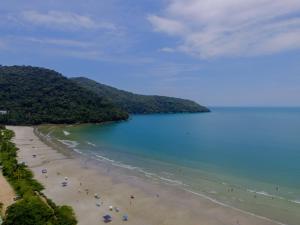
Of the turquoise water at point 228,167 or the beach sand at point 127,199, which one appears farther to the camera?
the turquoise water at point 228,167

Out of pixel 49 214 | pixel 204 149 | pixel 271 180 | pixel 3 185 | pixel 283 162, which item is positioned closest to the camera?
pixel 49 214

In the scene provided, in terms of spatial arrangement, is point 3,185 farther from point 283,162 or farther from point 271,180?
point 283,162

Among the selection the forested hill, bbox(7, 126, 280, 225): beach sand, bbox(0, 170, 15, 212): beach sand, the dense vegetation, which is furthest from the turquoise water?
the forested hill

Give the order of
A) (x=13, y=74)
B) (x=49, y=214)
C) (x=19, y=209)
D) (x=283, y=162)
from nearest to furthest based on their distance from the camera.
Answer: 1. (x=19, y=209)
2. (x=49, y=214)
3. (x=283, y=162)
4. (x=13, y=74)

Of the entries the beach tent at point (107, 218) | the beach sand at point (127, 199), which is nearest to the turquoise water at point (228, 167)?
the beach sand at point (127, 199)

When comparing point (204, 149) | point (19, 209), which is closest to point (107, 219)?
point (19, 209)

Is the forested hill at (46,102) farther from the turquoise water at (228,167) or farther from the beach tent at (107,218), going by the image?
the beach tent at (107,218)

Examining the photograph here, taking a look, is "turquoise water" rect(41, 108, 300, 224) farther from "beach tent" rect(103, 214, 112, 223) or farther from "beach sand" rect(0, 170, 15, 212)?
"beach sand" rect(0, 170, 15, 212)
